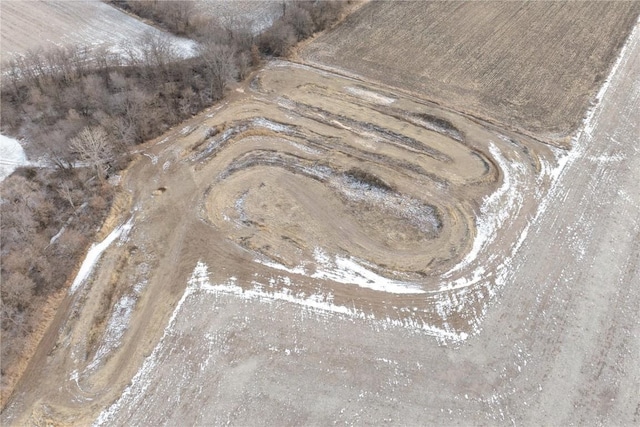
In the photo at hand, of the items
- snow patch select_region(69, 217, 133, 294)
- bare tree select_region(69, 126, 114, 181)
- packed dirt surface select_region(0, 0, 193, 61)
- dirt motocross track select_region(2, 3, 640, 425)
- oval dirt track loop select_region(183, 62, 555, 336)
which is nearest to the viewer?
dirt motocross track select_region(2, 3, 640, 425)

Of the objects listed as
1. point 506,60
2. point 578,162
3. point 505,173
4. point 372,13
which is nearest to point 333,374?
point 505,173

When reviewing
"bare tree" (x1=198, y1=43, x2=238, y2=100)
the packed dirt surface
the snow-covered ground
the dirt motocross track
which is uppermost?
the packed dirt surface

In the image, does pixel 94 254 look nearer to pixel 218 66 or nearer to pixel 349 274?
pixel 349 274

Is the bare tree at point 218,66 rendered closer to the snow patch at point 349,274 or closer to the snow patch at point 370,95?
the snow patch at point 370,95

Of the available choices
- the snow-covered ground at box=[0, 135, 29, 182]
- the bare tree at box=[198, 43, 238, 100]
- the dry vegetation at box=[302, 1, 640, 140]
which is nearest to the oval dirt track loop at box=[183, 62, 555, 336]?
the bare tree at box=[198, 43, 238, 100]

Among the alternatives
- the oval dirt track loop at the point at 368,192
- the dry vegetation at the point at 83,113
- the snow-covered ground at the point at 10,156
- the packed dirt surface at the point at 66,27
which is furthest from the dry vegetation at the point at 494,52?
the snow-covered ground at the point at 10,156

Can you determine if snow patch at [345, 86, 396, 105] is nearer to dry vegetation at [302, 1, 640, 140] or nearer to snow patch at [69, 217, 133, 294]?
dry vegetation at [302, 1, 640, 140]

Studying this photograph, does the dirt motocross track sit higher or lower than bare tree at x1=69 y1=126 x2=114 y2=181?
lower
